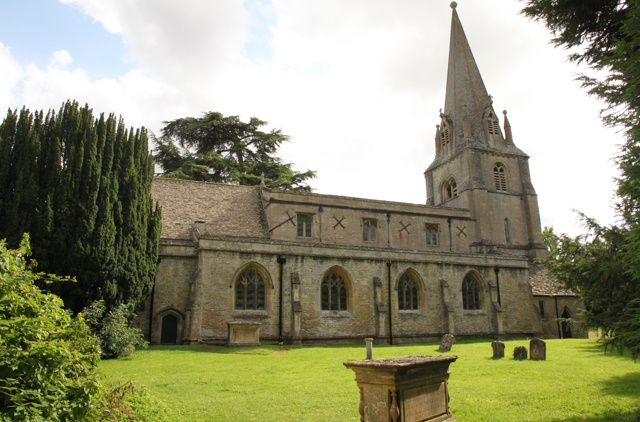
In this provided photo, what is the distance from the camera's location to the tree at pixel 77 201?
15.1 metres

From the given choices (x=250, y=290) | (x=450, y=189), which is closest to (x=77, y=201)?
(x=250, y=290)

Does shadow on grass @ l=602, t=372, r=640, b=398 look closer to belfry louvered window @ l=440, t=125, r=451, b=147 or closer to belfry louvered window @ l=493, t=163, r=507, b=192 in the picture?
belfry louvered window @ l=493, t=163, r=507, b=192

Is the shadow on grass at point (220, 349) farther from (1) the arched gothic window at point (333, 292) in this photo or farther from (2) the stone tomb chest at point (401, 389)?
(2) the stone tomb chest at point (401, 389)

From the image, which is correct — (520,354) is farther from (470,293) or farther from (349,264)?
(470,293)

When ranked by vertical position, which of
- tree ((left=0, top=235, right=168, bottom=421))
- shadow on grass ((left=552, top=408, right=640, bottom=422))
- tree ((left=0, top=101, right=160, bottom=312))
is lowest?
shadow on grass ((left=552, top=408, right=640, bottom=422))

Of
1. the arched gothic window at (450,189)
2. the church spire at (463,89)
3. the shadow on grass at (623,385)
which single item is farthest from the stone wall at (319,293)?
the church spire at (463,89)

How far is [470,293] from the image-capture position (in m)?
26.1

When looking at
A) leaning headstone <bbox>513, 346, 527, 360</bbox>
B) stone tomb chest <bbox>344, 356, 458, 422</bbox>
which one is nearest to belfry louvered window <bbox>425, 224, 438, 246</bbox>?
leaning headstone <bbox>513, 346, 527, 360</bbox>

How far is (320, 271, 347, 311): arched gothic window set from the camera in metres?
22.4

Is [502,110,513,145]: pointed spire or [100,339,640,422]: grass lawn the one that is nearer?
[100,339,640,422]: grass lawn

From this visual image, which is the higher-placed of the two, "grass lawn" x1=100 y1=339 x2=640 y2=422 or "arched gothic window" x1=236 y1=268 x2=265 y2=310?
"arched gothic window" x1=236 y1=268 x2=265 y2=310

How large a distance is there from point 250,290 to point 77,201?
8.57 metres

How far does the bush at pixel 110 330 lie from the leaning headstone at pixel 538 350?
540 inches

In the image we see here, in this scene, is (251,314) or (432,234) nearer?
(251,314)
